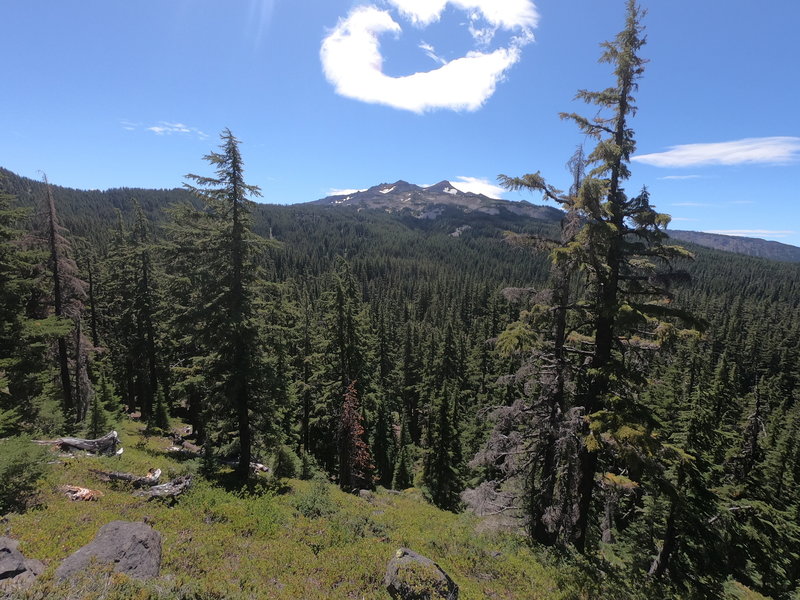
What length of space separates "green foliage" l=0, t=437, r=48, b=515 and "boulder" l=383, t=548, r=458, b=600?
30.4ft

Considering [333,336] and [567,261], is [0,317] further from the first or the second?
[567,261]

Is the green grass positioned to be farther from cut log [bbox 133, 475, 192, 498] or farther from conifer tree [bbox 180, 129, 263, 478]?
conifer tree [bbox 180, 129, 263, 478]

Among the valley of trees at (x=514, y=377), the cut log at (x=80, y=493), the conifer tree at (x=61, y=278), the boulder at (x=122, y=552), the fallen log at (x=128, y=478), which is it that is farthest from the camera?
the conifer tree at (x=61, y=278)

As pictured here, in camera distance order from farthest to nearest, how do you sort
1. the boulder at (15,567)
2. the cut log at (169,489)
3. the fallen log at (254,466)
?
the fallen log at (254,466)
the cut log at (169,489)
the boulder at (15,567)

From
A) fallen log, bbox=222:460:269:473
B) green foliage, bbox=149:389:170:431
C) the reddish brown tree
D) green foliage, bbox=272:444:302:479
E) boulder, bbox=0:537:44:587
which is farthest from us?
green foliage, bbox=149:389:170:431

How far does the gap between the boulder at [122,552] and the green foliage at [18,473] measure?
3.33 metres

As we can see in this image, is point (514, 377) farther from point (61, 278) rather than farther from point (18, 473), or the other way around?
point (61, 278)

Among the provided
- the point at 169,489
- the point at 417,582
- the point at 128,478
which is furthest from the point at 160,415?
the point at 417,582

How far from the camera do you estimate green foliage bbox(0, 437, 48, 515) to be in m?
9.23

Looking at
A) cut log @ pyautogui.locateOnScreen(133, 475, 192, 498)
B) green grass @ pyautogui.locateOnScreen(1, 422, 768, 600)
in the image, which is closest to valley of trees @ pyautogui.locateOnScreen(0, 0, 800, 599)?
green grass @ pyautogui.locateOnScreen(1, 422, 768, 600)

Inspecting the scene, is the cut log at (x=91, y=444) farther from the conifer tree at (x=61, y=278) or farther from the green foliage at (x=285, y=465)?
the green foliage at (x=285, y=465)

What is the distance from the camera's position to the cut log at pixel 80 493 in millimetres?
10531

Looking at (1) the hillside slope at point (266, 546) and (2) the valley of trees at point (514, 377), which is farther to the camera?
(2) the valley of trees at point (514, 377)

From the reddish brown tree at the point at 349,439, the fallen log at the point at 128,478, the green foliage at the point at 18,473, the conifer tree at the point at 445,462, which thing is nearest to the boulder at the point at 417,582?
the fallen log at the point at 128,478
